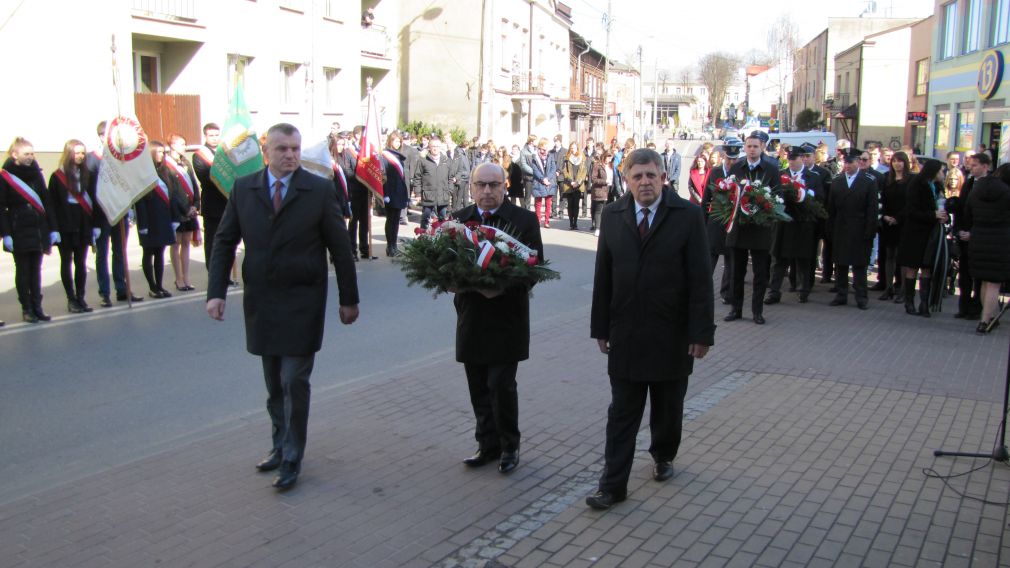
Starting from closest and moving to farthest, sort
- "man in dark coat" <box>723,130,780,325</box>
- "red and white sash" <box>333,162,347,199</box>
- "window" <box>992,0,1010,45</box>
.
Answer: "man in dark coat" <box>723,130,780,325</box>
"red and white sash" <box>333,162,347,199</box>
"window" <box>992,0,1010,45</box>

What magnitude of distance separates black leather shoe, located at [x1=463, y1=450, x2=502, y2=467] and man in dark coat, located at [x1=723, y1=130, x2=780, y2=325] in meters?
5.81

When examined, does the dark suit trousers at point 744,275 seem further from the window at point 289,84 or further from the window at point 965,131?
the window at point 965,131

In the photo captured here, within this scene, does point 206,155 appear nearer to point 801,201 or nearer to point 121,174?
point 121,174

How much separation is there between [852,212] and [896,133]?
4114 cm

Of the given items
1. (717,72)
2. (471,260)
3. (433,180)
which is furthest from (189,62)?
(717,72)

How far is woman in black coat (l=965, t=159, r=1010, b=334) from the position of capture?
986cm

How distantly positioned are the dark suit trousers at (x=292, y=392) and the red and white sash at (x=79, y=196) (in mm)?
6259

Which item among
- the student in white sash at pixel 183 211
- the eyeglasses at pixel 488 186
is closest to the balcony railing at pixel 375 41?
the student in white sash at pixel 183 211

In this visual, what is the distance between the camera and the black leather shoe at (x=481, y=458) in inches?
228

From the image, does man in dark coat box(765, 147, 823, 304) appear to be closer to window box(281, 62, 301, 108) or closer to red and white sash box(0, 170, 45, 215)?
red and white sash box(0, 170, 45, 215)

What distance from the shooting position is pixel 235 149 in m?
11.6

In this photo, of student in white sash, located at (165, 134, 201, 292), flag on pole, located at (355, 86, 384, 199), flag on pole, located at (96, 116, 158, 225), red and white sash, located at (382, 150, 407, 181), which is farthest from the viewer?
red and white sash, located at (382, 150, 407, 181)

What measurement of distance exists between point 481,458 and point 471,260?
1.37m

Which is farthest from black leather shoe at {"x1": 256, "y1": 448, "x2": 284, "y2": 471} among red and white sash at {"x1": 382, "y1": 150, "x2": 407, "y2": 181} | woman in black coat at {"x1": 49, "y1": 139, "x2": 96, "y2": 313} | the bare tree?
the bare tree
